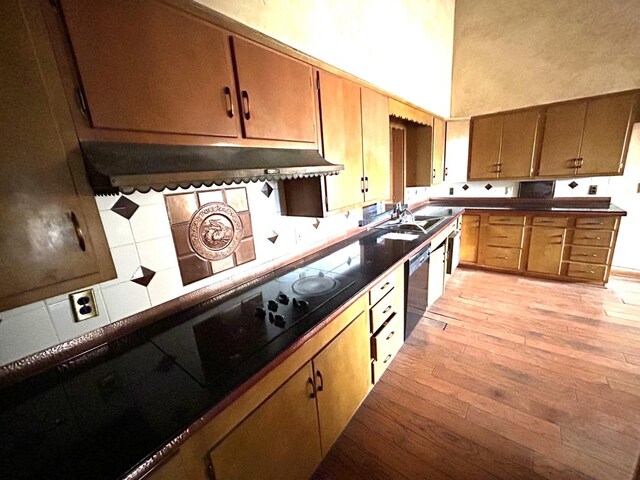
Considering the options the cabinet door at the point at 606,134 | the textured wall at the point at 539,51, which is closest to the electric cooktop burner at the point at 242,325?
the cabinet door at the point at 606,134

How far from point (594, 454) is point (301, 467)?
5.03 ft

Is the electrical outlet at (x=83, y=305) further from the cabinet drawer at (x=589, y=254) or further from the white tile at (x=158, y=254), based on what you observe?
the cabinet drawer at (x=589, y=254)

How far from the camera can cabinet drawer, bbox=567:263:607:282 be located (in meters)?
3.06

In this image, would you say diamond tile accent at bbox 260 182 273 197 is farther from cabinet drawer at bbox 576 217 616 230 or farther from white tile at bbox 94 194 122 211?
cabinet drawer at bbox 576 217 616 230

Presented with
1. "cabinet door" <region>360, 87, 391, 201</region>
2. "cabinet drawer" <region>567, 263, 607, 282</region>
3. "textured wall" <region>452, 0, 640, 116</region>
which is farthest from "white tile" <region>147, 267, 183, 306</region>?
"cabinet drawer" <region>567, 263, 607, 282</region>

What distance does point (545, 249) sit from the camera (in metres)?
3.30

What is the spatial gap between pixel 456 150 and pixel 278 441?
3.97 meters

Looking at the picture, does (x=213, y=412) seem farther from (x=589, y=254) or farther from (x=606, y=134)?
(x=606, y=134)

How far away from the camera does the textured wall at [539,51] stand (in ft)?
9.06

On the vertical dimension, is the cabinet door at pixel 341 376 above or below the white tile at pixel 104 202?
below

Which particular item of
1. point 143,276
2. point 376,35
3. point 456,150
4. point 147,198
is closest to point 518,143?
point 456,150

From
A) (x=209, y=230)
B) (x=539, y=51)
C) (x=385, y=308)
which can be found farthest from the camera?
(x=539, y=51)

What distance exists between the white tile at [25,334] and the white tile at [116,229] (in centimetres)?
31

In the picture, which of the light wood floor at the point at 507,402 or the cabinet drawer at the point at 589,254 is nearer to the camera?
the light wood floor at the point at 507,402
